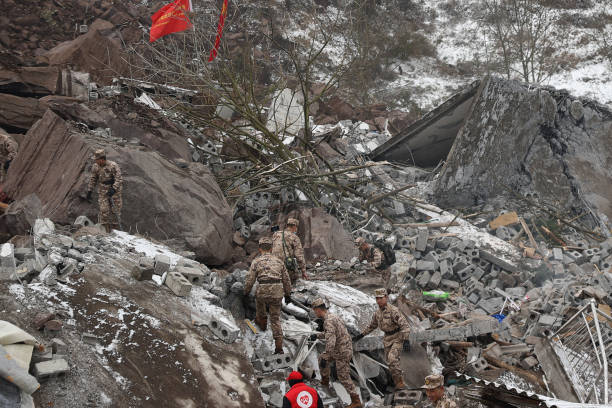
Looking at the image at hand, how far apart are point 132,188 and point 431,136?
6989 millimetres

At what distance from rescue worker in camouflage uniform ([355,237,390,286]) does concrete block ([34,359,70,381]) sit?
486 cm

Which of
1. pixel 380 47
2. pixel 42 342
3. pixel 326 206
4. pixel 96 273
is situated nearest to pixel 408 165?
pixel 326 206

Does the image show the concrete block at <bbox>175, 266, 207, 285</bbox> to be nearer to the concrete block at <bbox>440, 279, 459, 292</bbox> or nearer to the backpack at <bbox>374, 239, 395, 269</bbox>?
the backpack at <bbox>374, 239, 395, 269</bbox>

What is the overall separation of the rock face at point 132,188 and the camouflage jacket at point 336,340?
3.11 meters

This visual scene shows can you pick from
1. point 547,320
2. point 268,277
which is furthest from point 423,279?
point 268,277

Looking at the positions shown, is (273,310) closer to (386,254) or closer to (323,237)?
(323,237)

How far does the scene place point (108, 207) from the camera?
6.47 metres

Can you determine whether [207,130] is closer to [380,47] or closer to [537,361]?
[537,361]

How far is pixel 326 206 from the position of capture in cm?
963

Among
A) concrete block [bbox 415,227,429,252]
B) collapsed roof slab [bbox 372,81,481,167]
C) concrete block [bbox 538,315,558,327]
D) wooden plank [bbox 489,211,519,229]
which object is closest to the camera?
concrete block [bbox 538,315,558,327]

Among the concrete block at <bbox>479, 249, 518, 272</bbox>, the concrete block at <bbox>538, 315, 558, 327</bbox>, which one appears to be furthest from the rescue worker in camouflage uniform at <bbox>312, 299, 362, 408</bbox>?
the concrete block at <bbox>479, 249, 518, 272</bbox>

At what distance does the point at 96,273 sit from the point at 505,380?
4.47 metres

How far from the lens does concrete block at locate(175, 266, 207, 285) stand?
514cm

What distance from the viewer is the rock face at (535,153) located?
32.9ft
